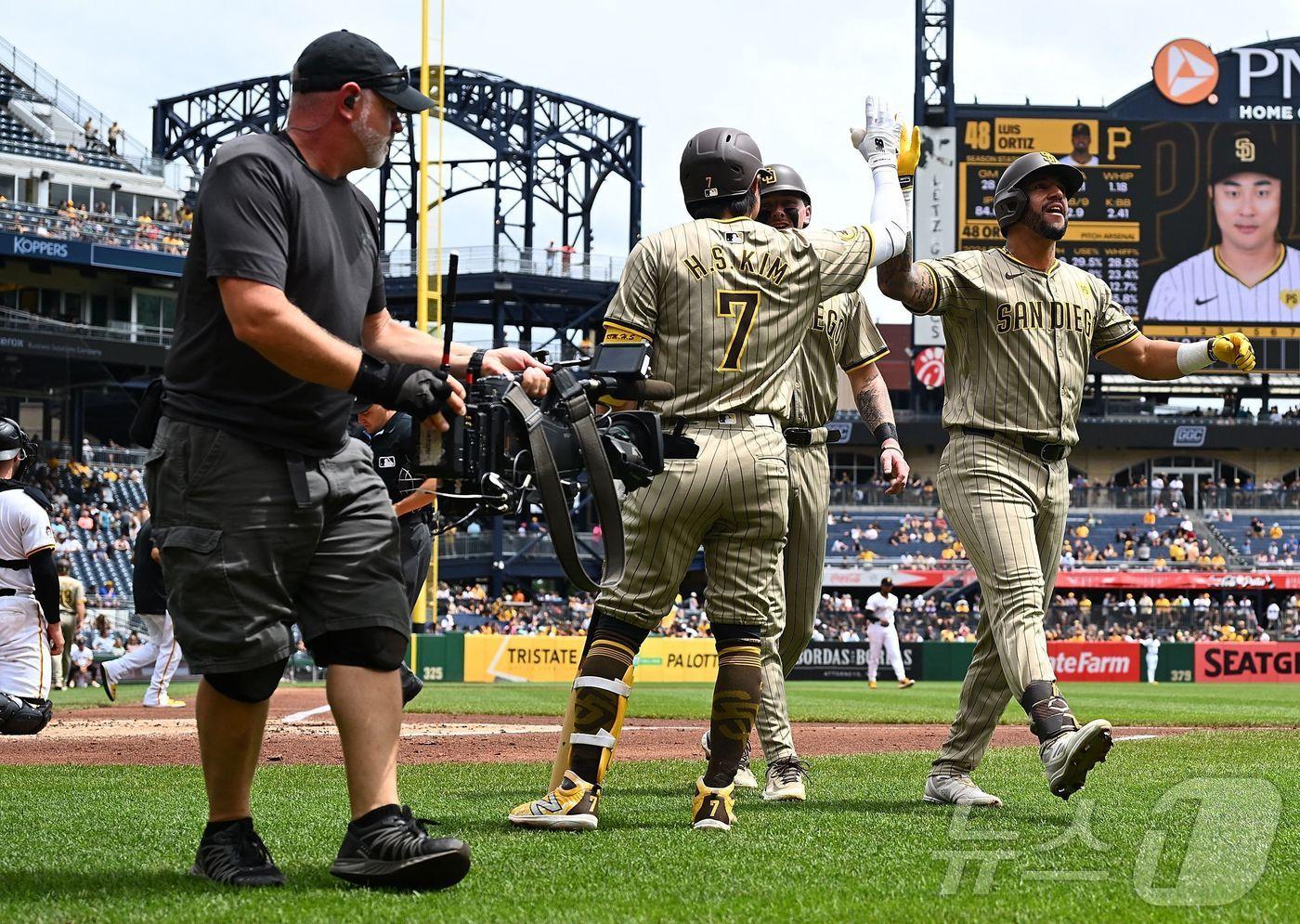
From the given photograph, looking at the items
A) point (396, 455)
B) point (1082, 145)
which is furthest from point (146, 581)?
point (1082, 145)

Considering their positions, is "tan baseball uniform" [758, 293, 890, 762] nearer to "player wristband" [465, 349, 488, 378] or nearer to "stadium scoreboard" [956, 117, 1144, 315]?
"player wristband" [465, 349, 488, 378]

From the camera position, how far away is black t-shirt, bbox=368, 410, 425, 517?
4.14 meters

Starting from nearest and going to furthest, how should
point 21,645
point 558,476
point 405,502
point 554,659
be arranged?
point 558,476 → point 405,502 → point 21,645 → point 554,659

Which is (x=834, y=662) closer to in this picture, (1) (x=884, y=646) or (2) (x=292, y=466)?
(1) (x=884, y=646)

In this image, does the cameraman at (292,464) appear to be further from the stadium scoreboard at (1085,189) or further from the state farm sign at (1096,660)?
the stadium scoreboard at (1085,189)

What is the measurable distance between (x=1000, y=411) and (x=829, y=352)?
1.26m

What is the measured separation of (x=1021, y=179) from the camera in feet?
19.1

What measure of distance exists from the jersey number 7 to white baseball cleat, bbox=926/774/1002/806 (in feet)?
5.83

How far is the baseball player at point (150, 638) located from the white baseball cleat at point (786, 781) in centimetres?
774

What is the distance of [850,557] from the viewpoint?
45.8 meters

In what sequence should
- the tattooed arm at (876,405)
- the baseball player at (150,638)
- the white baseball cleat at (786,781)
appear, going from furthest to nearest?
the baseball player at (150,638) < the tattooed arm at (876,405) < the white baseball cleat at (786,781)

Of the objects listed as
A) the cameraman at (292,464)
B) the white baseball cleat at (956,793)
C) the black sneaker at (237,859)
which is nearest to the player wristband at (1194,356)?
the white baseball cleat at (956,793)

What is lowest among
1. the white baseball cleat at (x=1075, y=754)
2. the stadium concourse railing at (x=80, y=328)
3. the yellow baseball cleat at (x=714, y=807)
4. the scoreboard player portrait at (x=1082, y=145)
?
the yellow baseball cleat at (x=714, y=807)

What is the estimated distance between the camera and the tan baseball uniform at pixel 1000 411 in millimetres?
5676
